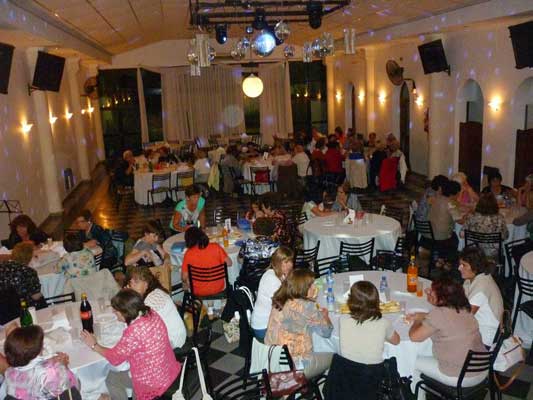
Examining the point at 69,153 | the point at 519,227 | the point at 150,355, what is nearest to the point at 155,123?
the point at 69,153

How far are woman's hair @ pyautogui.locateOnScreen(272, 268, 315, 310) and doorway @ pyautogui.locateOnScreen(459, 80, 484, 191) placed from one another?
27.3ft

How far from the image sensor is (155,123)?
64.5 ft

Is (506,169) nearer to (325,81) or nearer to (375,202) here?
(375,202)

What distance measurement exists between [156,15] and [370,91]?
271 inches

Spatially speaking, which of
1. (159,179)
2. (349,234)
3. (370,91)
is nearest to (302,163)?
(159,179)

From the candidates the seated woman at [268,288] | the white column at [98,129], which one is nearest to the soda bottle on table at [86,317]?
the seated woman at [268,288]

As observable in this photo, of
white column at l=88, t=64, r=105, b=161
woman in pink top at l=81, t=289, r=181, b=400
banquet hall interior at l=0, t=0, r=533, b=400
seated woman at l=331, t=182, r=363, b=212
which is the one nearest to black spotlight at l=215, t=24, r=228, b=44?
banquet hall interior at l=0, t=0, r=533, b=400

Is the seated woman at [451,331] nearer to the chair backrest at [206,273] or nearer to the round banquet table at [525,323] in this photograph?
the round banquet table at [525,323]

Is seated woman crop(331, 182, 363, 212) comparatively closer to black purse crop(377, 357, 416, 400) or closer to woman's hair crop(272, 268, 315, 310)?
woman's hair crop(272, 268, 315, 310)

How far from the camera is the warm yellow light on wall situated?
31.8ft

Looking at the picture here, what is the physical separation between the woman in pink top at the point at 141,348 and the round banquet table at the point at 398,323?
1.16 meters

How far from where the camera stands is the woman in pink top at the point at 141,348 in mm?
3338

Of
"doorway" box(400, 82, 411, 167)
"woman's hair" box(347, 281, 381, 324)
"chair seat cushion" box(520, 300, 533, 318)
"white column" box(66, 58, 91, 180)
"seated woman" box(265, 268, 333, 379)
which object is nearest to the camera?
"woman's hair" box(347, 281, 381, 324)

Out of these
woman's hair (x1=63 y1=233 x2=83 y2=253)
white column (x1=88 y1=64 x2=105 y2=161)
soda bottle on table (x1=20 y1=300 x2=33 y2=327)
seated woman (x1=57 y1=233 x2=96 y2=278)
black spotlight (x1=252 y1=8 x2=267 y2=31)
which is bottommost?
soda bottle on table (x1=20 y1=300 x2=33 y2=327)
